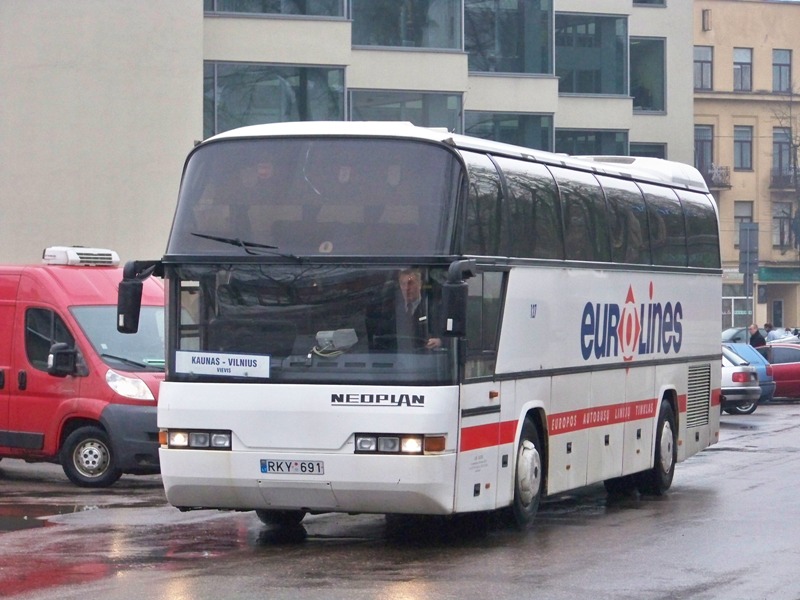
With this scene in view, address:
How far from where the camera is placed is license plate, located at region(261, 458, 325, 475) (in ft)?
35.2

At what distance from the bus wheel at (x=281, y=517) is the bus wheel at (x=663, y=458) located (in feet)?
15.5

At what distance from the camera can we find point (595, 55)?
4450 cm

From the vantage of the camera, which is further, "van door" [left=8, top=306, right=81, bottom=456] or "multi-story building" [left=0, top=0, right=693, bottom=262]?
"multi-story building" [left=0, top=0, right=693, bottom=262]

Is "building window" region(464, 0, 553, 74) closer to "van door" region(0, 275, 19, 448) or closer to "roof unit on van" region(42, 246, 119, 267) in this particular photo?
"roof unit on van" region(42, 246, 119, 267)

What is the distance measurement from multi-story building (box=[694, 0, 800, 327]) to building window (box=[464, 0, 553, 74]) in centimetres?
3445

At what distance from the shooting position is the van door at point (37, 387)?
16688mm

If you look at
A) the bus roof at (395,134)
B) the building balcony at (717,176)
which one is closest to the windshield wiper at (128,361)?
the bus roof at (395,134)

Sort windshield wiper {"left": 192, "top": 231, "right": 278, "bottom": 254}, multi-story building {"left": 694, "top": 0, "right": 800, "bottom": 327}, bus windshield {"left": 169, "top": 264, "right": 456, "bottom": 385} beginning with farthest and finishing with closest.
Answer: multi-story building {"left": 694, "top": 0, "right": 800, "bottom": 327} < windshield wiper {"left": 192, "top": 231, "right": 278, "bottom": 254} < bus windshield {"left": 169, "top": 264, "right": 456, "bottom": 385}

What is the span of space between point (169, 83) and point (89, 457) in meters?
17.2

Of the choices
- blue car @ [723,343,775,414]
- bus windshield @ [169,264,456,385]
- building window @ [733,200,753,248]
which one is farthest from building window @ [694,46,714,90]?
bus windshield @ [169,264,456,385]

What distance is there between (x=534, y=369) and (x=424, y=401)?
7.38 feet

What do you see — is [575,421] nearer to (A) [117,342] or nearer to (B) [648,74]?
(A) [117,342]

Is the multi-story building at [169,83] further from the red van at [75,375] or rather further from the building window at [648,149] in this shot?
the red van at [75,375]

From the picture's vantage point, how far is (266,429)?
10.8 meters
